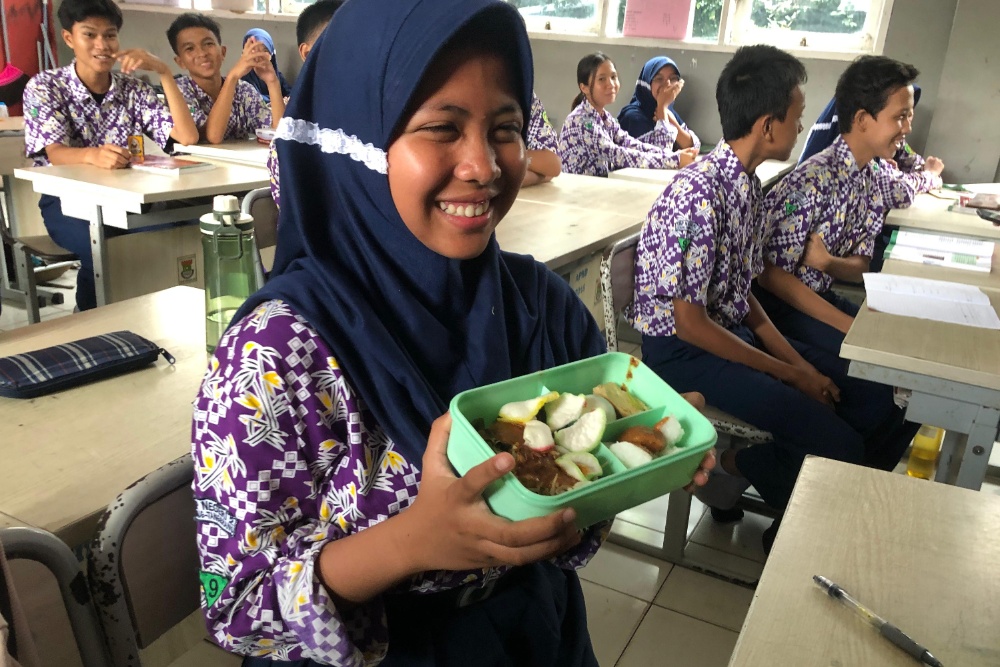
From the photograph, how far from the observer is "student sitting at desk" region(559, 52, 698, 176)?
448 cm

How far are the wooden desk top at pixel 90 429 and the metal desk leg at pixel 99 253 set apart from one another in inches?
51.9

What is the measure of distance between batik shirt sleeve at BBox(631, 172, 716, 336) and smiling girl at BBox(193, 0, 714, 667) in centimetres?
116

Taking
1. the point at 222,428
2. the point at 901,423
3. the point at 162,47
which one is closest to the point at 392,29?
the point at 222,428

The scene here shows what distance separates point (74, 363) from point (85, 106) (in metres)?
2.60

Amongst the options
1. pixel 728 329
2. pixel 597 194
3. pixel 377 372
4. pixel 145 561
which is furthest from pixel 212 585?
pixel 597 194

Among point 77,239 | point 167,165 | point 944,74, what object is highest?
point 944,74

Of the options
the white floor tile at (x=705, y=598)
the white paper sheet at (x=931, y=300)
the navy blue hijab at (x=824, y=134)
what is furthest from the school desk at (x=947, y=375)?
the navy blue hijab at (x=824, y=134)

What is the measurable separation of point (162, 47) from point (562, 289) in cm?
718

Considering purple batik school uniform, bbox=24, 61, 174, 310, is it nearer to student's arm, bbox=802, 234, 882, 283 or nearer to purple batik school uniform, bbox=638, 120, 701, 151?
student's arm, bbox=802, 234, 882, 283

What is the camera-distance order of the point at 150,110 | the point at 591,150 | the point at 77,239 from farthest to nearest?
the point at 591,150, the point at 150,110, the point at 77,239

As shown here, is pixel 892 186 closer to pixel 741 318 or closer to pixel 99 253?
pixel 741 318

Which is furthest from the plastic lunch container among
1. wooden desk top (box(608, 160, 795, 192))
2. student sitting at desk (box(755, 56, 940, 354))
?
wooden desk top (box(608, 160, 795, 192))

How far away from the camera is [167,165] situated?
121 inches

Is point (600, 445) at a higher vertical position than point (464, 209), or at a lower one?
lower
